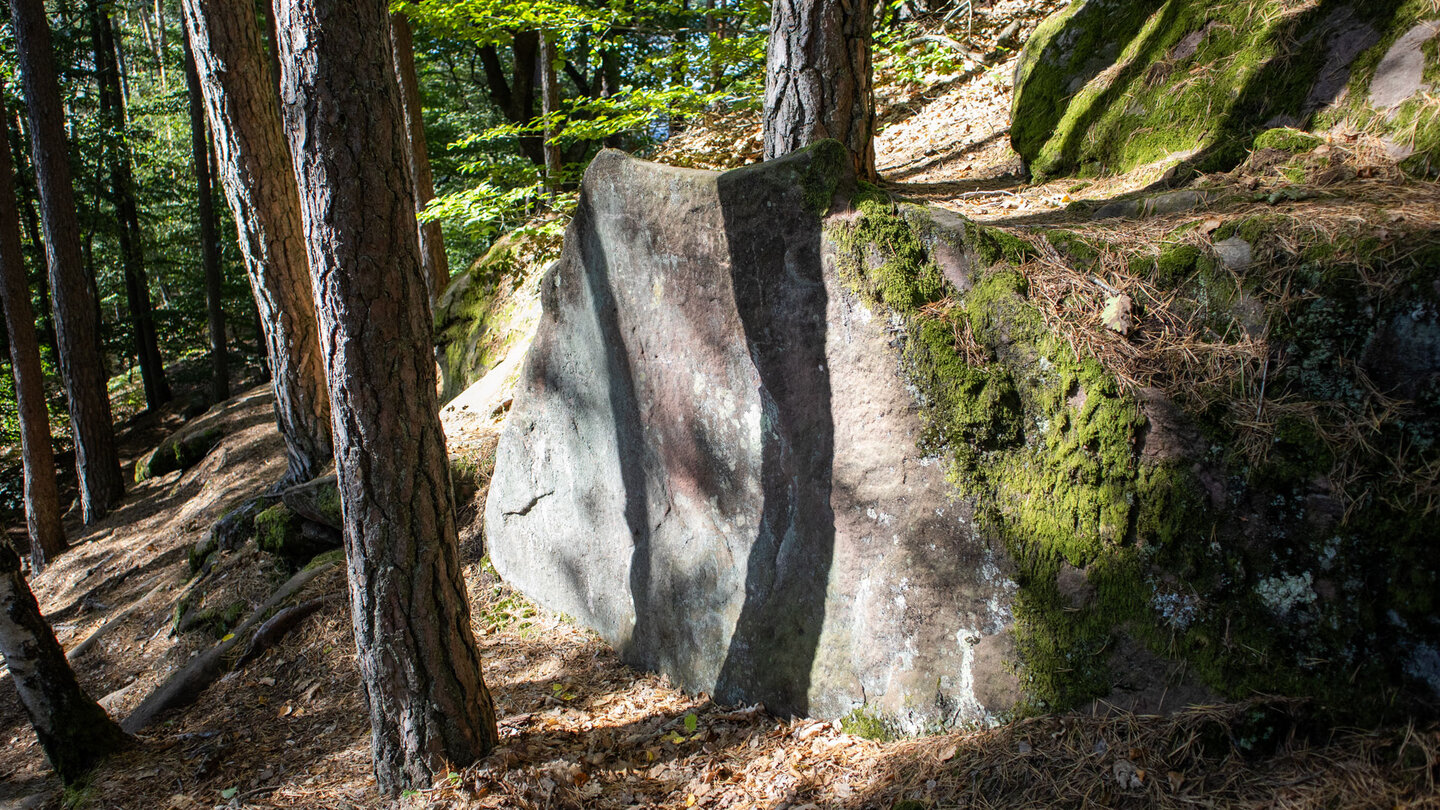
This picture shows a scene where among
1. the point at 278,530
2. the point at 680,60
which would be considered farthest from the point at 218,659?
the point at 680,60

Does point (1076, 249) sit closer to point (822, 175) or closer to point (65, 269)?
point (822, 175)

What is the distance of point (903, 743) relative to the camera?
3125mm

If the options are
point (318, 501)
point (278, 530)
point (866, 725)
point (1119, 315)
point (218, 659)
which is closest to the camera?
point (1119, 315)

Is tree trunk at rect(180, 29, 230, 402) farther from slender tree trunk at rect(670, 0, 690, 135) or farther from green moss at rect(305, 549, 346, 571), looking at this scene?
green moss at rect(305, 549, 346, 571)

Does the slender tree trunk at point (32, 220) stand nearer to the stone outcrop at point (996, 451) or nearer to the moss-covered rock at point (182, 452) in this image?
the moss-covered rock at point (182, 452)

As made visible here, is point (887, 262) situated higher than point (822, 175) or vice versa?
point (822, 175)

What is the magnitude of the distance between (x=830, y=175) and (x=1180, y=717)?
8.17 feet

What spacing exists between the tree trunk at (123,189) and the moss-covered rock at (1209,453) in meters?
18.3

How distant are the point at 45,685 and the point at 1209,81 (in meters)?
7.54

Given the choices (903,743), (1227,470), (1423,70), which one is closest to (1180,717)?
(1227,470)

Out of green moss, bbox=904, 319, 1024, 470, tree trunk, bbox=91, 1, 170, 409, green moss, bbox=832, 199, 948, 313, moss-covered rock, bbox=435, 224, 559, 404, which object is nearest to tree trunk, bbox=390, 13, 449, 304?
moss-covered rock, bbox=435, 224, 559, 404

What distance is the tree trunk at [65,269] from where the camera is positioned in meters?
9.89

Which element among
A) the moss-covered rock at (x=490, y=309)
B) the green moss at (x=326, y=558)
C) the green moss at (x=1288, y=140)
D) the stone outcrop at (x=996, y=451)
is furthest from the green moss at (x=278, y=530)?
the green moss at (x=1288, y=140)

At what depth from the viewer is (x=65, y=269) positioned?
10.4 meters
